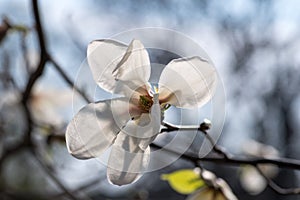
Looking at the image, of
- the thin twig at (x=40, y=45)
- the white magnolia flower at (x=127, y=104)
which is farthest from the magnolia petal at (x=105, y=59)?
the thin twig at (x=40, y=45)

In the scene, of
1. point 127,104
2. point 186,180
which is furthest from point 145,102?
point 186,180

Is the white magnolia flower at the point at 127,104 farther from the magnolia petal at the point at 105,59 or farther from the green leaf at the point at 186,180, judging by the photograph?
the green leaf at the point at 186,180

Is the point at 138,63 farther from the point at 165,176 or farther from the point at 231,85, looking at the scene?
the point at 231,85

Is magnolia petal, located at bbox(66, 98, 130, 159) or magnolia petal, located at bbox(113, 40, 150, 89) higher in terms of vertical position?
magnolia petal, located at bbox(113, 40, 150, 89)

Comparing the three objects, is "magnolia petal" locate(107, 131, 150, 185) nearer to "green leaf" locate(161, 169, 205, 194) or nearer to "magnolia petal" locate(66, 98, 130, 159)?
"magnolia petal" locate(66, 98, 130, 159)

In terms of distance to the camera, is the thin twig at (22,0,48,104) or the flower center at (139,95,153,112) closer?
the flower center at (139,95,153,112)

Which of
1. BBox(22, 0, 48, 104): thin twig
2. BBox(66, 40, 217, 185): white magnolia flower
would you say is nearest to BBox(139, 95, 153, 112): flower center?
BBox(66, 40, 217, 185): white magnolia flower

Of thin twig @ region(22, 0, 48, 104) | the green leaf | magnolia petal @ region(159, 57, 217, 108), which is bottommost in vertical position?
the green leaf
